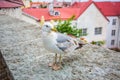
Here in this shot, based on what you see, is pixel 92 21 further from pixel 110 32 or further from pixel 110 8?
pixel 110 32

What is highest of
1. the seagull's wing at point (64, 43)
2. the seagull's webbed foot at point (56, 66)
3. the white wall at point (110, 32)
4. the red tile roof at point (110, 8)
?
the red tile roof at point (110, 8)

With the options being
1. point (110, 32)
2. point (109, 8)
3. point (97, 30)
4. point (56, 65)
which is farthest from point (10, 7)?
point (110, 32)

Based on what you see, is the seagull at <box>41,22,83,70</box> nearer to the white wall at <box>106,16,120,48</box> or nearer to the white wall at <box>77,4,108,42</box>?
the white wall at <box>77,4,108,42</box>

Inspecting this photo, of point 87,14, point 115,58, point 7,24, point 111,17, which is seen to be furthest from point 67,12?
point 115,58

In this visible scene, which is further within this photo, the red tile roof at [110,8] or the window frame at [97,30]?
the red tile roof at [110,8]

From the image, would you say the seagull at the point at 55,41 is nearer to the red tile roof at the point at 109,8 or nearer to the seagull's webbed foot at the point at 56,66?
the seagull's webbed foot at the point at 56,66

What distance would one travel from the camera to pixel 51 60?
7.01 feet

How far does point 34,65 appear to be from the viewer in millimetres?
2008

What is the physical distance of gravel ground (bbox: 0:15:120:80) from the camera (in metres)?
1.78

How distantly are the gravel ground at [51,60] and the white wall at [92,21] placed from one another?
12001 millimetres

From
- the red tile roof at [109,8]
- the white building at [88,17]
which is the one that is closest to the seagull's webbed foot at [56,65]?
the white building at [88,17]

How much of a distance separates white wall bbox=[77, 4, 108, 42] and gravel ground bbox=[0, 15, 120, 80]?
12001 millimetres

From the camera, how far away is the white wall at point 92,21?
14719mm

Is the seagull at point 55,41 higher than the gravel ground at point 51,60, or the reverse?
the seagull at point 55,41
